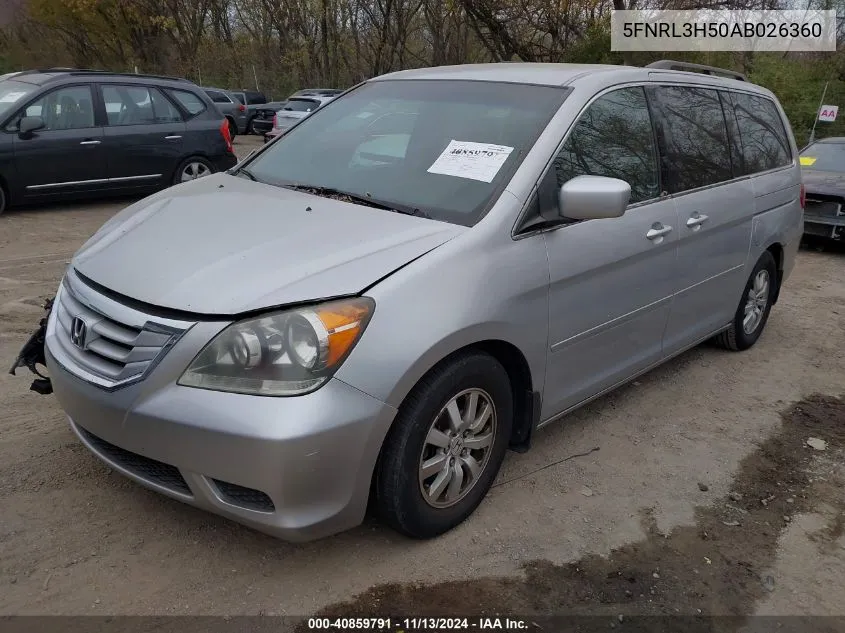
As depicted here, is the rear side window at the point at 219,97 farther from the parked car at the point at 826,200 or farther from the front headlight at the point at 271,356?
the front headlight at the point at 271,356

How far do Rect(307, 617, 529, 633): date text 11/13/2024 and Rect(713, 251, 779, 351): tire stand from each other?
125 inches

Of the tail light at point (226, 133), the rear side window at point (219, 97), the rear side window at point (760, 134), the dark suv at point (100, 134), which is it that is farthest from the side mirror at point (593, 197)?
the rear side window at point (219, 97)

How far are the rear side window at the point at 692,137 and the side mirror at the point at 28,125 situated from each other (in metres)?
7.10

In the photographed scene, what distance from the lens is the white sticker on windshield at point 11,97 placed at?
824 centimetres

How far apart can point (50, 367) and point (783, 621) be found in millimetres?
2866

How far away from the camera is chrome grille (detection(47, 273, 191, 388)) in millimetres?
2350

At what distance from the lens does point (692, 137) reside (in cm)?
407

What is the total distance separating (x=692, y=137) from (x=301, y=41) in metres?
32.7

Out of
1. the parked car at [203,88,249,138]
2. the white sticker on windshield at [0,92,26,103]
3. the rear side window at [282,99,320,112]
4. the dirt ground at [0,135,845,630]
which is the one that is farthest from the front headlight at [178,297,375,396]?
the parked car at [203,88,249,138]

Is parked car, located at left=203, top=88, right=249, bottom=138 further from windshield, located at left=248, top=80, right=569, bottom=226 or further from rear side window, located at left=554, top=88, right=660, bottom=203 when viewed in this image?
rear side window, located at left=554, top=88, right=660, bottom=203

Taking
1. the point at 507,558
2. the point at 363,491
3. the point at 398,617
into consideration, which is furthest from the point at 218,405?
the point at 507,558

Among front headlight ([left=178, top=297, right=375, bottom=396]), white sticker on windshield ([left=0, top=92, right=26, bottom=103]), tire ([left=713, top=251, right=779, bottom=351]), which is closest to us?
front headlight ([left=178, top=297, right=375, bottom=396])

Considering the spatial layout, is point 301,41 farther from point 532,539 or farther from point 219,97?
point 532,539

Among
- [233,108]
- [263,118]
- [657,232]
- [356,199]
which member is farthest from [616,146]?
[263,118]
